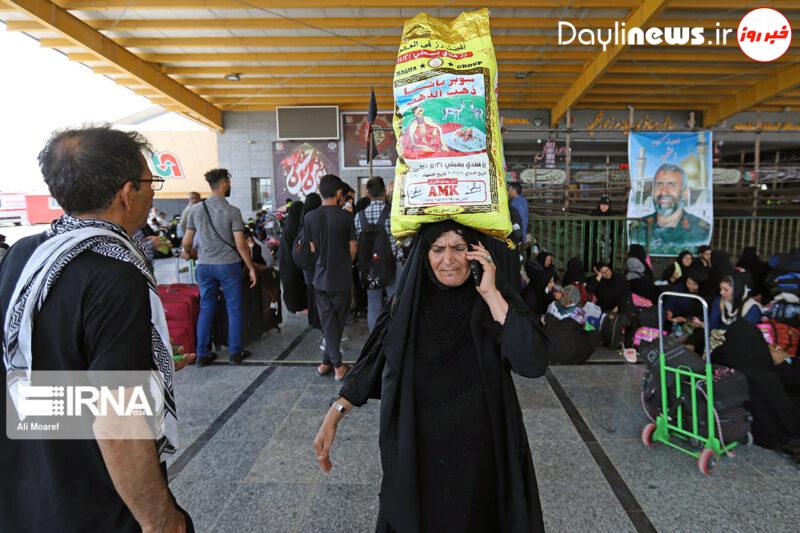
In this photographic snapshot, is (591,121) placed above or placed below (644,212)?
above

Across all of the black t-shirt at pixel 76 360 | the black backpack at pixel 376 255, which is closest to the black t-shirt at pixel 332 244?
the black backpack at pixel 376 255

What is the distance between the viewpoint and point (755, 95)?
472 inches

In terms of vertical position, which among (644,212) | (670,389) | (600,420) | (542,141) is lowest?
(600,420)

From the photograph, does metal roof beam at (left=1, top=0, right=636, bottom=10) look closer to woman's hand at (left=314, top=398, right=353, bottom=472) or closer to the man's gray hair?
the man's gray hair

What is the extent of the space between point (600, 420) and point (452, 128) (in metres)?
2.84

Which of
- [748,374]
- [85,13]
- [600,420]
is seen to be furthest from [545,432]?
[85,13]

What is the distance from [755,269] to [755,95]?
304 inches

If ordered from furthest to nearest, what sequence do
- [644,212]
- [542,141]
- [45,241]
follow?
[542,141]
[644,212]
[45,241]

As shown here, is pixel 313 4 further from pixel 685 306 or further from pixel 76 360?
pixel 76 360

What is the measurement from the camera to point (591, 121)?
564 inches

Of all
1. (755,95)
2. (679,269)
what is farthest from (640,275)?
(755,95)

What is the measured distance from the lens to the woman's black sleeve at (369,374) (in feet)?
5.90

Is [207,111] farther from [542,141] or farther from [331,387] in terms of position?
[331,387]

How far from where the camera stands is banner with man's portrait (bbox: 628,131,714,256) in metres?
8.09
